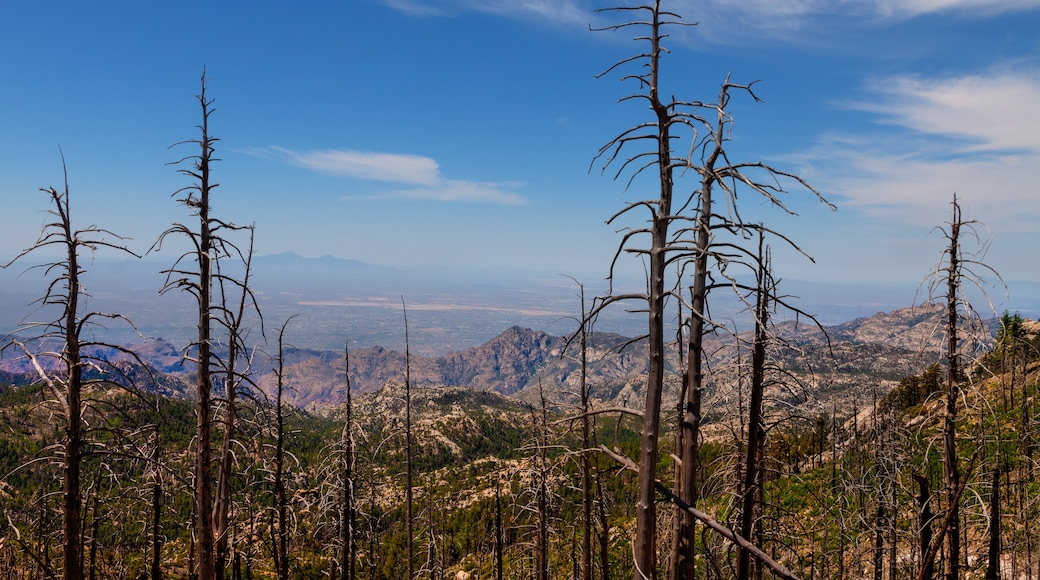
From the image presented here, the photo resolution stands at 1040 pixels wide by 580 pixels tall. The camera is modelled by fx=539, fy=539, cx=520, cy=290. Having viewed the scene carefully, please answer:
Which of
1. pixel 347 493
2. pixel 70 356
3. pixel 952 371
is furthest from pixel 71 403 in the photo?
pixel 952 371

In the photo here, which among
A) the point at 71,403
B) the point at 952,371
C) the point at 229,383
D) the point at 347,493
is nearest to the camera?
the point at 71,403

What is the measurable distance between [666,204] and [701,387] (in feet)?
12.3

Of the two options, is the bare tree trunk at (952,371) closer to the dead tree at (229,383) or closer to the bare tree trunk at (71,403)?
the dead tree at (229,383)

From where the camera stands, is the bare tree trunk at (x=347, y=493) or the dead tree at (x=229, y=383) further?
the bare tree trunk at (x=347, y=493)

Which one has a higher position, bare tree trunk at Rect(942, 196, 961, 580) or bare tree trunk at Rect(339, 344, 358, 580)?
bare tree trunk at Rect(942, 196, 961, 580)

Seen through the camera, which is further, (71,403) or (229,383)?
(229,383)

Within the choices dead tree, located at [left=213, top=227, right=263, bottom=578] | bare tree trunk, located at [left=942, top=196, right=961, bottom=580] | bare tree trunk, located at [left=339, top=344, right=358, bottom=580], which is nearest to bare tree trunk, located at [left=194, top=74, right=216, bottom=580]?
dead tree, located at [left=213, top=227, right=263, bottom=578]

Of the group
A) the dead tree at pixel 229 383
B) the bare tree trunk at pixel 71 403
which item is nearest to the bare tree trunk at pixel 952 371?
the dead tree at pixel 229 383

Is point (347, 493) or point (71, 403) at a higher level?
point (71, 403)

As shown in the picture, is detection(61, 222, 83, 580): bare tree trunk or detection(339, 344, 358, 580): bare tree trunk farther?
detection(339, 344, 358, 580): bare tree trunk

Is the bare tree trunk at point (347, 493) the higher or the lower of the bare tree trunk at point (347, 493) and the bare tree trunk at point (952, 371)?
the lower

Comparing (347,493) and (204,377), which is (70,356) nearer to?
(204,377)

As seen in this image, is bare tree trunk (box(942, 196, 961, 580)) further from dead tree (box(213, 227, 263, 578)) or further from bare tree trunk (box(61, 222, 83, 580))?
bare tree trunk (box(61, 222, 83, 580))

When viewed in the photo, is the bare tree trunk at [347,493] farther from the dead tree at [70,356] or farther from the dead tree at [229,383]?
the dead tree at [70,356]
